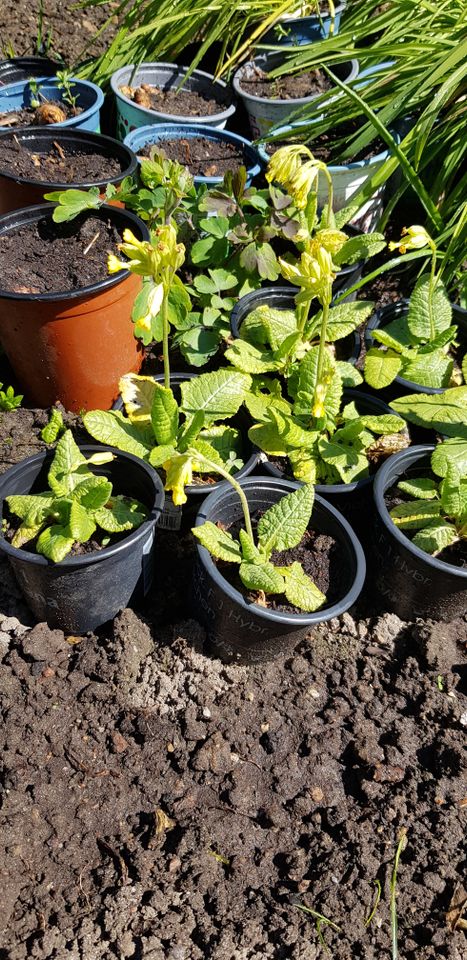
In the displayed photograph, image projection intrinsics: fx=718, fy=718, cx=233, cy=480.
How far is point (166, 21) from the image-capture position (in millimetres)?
2832

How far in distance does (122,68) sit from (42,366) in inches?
62.6

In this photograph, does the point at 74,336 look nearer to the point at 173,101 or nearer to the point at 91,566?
the point at 91,566

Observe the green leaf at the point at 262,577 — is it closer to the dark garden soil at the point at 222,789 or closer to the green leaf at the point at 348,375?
the dark garden soil at the point at 222,789

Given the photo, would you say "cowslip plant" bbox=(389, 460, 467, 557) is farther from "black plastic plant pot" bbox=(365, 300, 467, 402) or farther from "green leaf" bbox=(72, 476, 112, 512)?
"green leaf" bbox=(72, 476, 112, 512)

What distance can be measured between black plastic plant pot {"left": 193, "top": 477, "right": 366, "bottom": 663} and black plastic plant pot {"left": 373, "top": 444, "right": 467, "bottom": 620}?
122mm

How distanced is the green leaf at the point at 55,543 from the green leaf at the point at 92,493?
0.23ft

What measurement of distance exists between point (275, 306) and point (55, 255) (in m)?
0.69

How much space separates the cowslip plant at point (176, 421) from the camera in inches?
68.1

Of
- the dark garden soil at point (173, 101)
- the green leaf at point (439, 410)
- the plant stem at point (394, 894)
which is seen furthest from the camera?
the dark garden soil at point (173, 101)

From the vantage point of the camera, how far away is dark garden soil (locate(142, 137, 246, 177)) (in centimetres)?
266

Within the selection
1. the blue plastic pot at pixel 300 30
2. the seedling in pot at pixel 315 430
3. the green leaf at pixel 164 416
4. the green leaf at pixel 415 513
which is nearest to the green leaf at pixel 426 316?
the seedling in pot at pixel 315 430

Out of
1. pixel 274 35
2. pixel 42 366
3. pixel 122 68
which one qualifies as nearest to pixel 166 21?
pixel 122 68

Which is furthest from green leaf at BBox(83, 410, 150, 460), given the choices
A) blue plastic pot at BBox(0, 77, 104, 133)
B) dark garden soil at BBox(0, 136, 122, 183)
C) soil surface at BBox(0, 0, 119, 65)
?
soil surface at BBox(0, 0, 119, 65)

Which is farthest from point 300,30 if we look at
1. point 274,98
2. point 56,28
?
point 56,28
